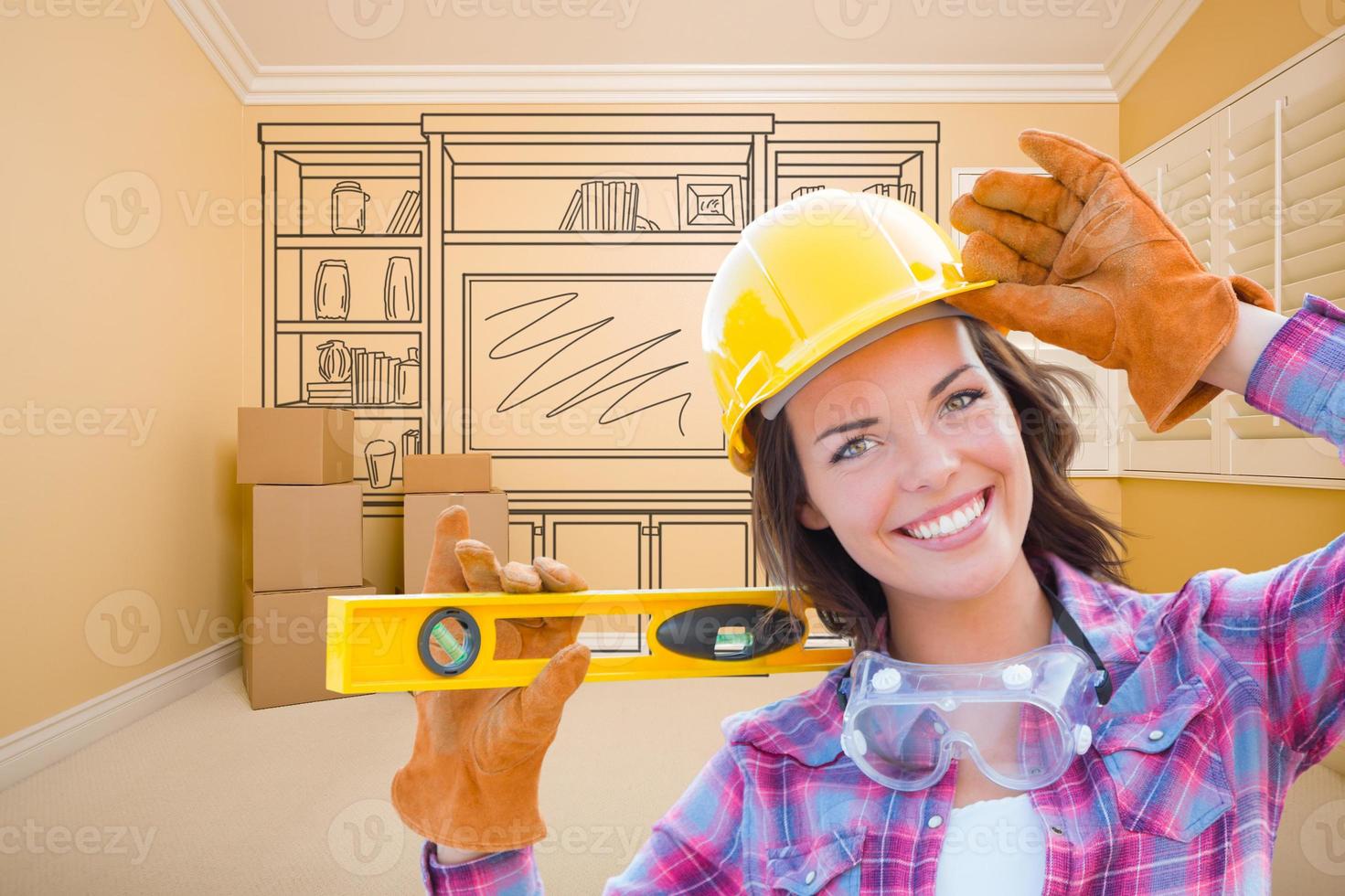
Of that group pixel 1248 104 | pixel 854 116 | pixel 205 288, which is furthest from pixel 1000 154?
pixel 205 288

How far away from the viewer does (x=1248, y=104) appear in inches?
136

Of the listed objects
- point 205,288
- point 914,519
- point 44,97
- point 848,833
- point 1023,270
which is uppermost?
point 44,97

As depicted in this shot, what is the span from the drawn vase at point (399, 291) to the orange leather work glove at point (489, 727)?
4083mm

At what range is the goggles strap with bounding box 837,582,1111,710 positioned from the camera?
902 millimetres

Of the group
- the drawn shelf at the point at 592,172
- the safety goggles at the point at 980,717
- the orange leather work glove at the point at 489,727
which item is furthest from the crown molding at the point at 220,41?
the safety goggles at the point at 980,717

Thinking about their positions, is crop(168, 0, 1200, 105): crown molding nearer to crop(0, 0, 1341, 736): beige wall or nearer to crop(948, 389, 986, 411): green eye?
crop(0, 0, 1341, 736): beige wall

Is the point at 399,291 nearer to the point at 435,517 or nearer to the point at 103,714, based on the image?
the point at 435,517

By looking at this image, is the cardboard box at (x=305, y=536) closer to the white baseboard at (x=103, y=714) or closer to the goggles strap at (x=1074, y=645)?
the white baseboard at (x=103, y=714)

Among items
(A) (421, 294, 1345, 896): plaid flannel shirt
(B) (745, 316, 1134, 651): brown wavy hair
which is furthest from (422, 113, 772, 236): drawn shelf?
(A) (421, 294, 1345, 896): plaid flannel shirt

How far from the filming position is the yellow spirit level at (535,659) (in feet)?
3.26

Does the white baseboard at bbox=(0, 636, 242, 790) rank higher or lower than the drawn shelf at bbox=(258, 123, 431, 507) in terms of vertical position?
lower

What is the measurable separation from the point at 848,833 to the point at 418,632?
55cm

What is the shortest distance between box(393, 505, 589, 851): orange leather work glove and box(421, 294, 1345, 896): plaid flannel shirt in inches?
1.8

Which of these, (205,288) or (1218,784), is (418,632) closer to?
(1218,784)
